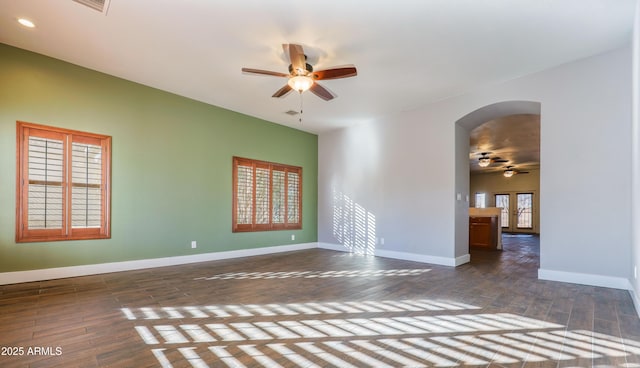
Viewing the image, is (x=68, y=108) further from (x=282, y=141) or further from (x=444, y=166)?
(x=444, y=166)

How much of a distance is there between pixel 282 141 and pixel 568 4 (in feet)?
19.1

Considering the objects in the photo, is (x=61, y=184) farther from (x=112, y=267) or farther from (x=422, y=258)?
(x=422, y=258)

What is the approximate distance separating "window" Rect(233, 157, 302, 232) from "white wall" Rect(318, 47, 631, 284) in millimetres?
2754

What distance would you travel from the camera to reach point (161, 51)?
165 inches

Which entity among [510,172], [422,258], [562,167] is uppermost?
[510,172]

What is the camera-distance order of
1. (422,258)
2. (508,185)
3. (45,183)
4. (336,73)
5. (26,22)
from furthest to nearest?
(508,185) < (422,258) < (45,183) < (336,73) < (26,22)

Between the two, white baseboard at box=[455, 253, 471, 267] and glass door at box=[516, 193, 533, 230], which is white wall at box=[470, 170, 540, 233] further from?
white baseboard at box=[455, 253, 471, 267]

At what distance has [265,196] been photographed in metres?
7.32

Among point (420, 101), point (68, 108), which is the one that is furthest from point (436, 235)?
point (68, 108)

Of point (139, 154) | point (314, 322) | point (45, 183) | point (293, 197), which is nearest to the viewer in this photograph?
point (314, 322)

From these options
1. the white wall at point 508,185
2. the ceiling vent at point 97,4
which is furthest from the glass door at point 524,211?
the ceiling vent at point 97,4

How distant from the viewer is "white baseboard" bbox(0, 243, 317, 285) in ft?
13.8

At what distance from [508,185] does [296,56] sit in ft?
48.9

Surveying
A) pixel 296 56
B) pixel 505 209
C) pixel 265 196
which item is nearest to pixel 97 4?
pixel 296 56
